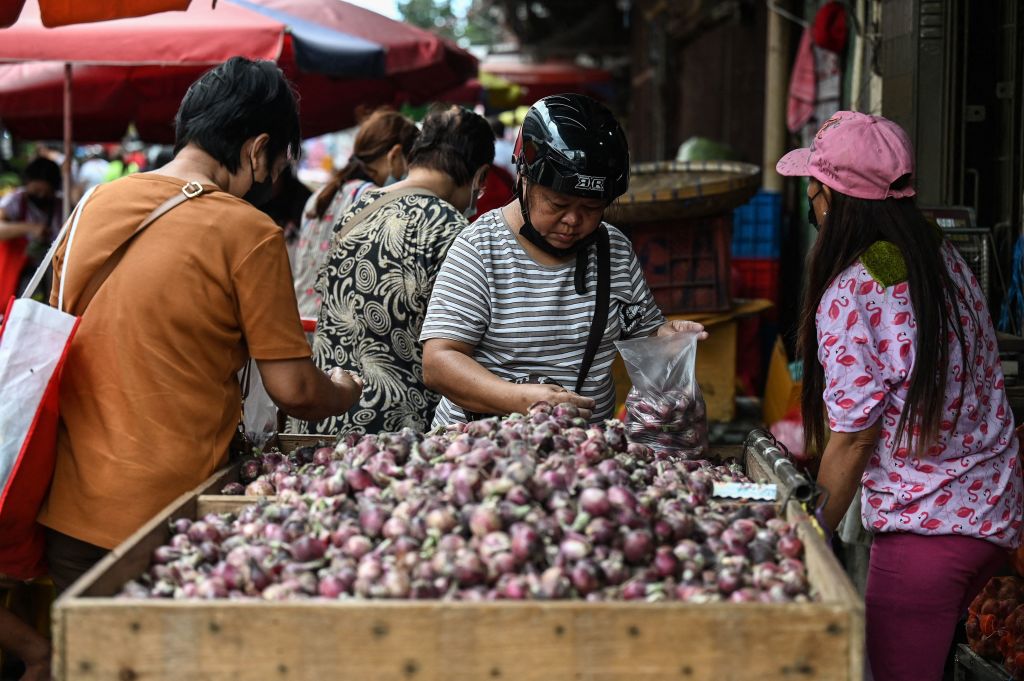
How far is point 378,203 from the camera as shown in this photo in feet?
12.4

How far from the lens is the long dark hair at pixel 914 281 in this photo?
96.4 inches

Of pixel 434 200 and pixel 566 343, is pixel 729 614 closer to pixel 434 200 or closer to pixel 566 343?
pixel 566 343

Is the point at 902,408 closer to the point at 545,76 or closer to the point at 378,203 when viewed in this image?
the point at 378,203

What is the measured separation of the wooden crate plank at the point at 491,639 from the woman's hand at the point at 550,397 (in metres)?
0.93

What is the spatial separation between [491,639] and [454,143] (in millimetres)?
2327

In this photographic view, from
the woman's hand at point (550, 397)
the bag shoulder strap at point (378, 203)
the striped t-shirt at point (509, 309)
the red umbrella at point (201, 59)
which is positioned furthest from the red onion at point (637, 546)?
the red umbrella at point (201, 59)

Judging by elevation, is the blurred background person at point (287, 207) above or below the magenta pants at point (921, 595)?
above

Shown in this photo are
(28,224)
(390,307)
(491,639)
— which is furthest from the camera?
(28,224)

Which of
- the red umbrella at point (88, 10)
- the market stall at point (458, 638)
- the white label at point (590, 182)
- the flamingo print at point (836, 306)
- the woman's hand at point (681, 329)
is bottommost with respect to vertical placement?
the market stall at point (458, 638)

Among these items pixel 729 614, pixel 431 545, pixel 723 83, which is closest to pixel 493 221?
pixel 431 545

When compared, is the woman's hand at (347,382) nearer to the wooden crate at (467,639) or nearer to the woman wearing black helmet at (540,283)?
the woman wearing black helmet at (540,283)

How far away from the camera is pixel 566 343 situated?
3.09 m

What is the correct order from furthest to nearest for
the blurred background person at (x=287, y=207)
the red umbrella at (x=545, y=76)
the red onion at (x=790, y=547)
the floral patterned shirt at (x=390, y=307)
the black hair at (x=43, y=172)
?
the red umbrella at (x=545, y=76)
the black hair at (x=43, y=172)
the blurred background person at (x=287, y=207)
the floral patterned shirt at (x=390, y=307)
the red onion at (x=790, y=547)

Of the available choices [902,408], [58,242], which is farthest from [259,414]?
[902,408]
